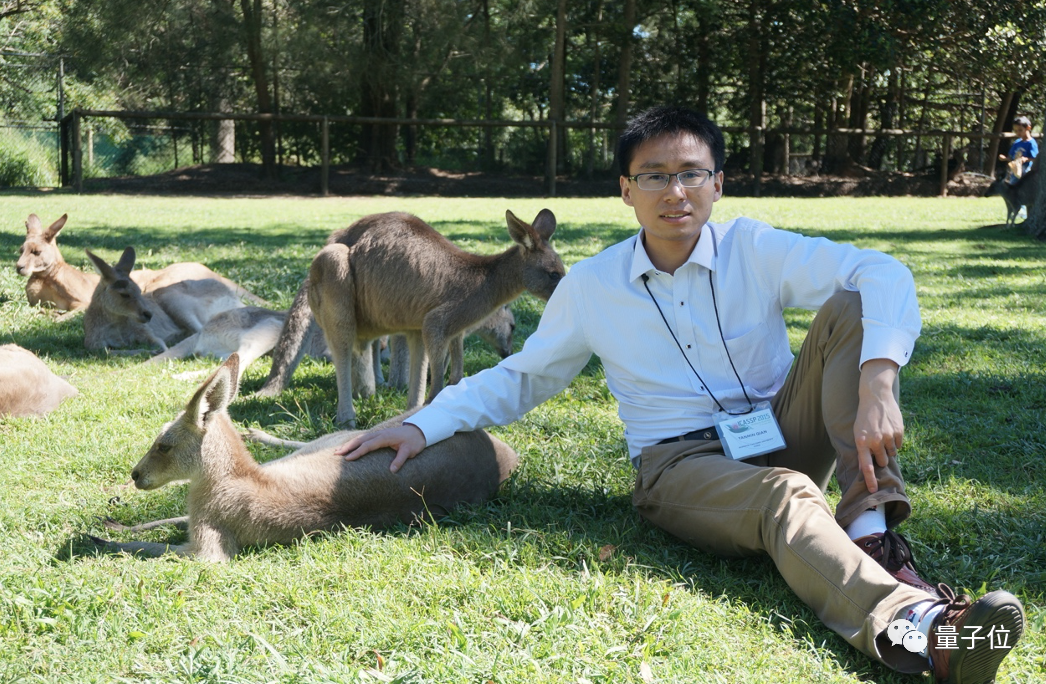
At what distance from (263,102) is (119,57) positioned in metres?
3.07

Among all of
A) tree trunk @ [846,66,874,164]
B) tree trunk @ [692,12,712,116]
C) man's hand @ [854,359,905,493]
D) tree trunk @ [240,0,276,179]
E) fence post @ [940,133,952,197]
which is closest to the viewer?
man's hand @ [854,359,905,493]

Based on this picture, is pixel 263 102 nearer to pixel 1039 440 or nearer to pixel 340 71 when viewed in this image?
pixel 340 71

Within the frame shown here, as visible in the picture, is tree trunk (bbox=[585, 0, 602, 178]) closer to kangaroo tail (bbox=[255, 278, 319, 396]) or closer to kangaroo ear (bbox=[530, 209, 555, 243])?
kangaroo ear (bbox=[530, 209, 555, 243])

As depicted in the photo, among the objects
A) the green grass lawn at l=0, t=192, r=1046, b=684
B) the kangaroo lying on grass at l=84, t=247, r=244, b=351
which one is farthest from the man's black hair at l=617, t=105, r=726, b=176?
the kangaroo lying on grass at l=84, t=247, r=244, b=351

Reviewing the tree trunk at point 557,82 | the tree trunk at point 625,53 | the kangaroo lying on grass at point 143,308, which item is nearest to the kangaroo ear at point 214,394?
the kangaroo lying on grass at point 143,308

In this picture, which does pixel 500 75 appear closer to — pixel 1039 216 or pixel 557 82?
pixel 557 82

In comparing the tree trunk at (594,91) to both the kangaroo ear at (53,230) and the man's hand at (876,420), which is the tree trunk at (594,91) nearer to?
the kangaroo ear at (53,230)

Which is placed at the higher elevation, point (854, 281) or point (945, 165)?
point (945, 165)

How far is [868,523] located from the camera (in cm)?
282

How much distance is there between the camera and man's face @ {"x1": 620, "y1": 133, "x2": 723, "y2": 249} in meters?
3.14

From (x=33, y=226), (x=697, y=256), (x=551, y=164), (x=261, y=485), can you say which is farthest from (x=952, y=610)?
Result: (x=551, y=164)

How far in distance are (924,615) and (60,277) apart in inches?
292

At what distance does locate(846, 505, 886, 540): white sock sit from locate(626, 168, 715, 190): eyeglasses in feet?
3.75

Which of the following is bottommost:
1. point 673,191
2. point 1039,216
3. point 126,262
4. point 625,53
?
point 126,262
